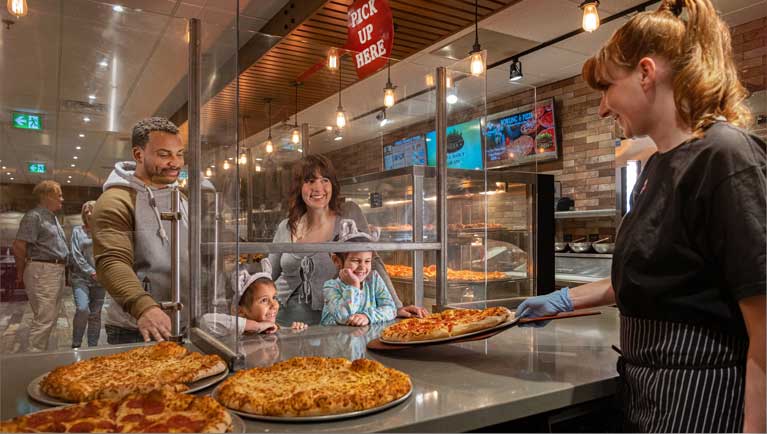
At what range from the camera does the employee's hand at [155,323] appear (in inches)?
74.2

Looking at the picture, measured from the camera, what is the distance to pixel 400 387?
124 centimetres

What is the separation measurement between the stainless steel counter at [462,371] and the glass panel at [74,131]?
0.21m

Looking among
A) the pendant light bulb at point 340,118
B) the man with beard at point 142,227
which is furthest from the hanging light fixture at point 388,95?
the man with beard at point 142,227

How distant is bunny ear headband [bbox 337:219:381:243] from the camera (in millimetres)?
2340

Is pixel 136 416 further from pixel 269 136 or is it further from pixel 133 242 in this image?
pixel 269 136

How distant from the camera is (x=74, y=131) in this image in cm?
182

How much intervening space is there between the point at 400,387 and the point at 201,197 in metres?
1.05

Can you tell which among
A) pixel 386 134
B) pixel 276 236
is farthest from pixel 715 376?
pixel 386 134

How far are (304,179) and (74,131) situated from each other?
87cm

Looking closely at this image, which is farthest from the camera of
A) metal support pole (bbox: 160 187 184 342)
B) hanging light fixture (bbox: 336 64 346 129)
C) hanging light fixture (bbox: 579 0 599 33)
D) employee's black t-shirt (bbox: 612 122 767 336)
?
hanging light fixture (bbox: 579 0 599 33)

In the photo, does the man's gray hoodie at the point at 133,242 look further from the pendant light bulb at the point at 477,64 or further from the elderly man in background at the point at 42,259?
the pendant light bulb at the point at 477,64

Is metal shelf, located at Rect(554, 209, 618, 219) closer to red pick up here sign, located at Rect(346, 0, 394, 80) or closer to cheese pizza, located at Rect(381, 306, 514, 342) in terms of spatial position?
red pick up here sign, located at Rect(346, 0, 394, 80)

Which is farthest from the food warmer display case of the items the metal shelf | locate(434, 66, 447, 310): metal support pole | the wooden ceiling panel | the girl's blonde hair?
the metal shelf

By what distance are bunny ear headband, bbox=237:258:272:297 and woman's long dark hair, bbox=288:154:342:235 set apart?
208mm
